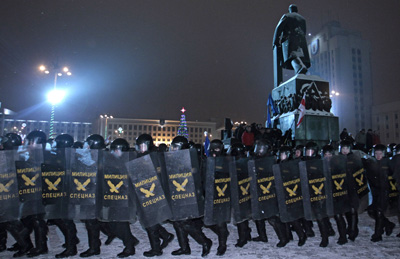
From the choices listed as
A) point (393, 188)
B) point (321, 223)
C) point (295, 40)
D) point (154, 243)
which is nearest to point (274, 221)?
point (321, 223)

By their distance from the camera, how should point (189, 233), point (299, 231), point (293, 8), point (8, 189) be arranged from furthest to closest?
point (293, 8) → point (299, 231) → point (189, 233) → point (8, 189)

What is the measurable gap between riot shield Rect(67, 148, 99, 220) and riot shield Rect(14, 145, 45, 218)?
0.47 meters

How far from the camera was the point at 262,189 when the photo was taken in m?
5.05

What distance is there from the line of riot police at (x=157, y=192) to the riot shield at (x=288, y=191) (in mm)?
16

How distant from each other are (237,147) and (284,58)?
31.7 feet

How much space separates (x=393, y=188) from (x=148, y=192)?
464 cm

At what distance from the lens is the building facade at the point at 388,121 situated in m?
67.5

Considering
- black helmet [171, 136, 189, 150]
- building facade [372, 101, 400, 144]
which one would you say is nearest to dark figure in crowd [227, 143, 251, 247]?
black helmet [171, 136, 189, 150]

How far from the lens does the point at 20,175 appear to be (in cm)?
457

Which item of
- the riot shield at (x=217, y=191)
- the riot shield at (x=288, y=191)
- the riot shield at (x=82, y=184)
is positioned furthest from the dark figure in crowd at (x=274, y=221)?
the riot shield at (x=82, y=184)

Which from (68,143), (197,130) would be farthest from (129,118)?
(68,143)

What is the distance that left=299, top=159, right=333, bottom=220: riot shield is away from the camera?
508 cm

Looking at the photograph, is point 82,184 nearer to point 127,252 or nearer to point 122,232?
point 122,232

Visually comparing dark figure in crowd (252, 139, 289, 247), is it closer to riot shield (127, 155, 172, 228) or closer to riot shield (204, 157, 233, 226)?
riot shield (204, 157, 233, 226)
